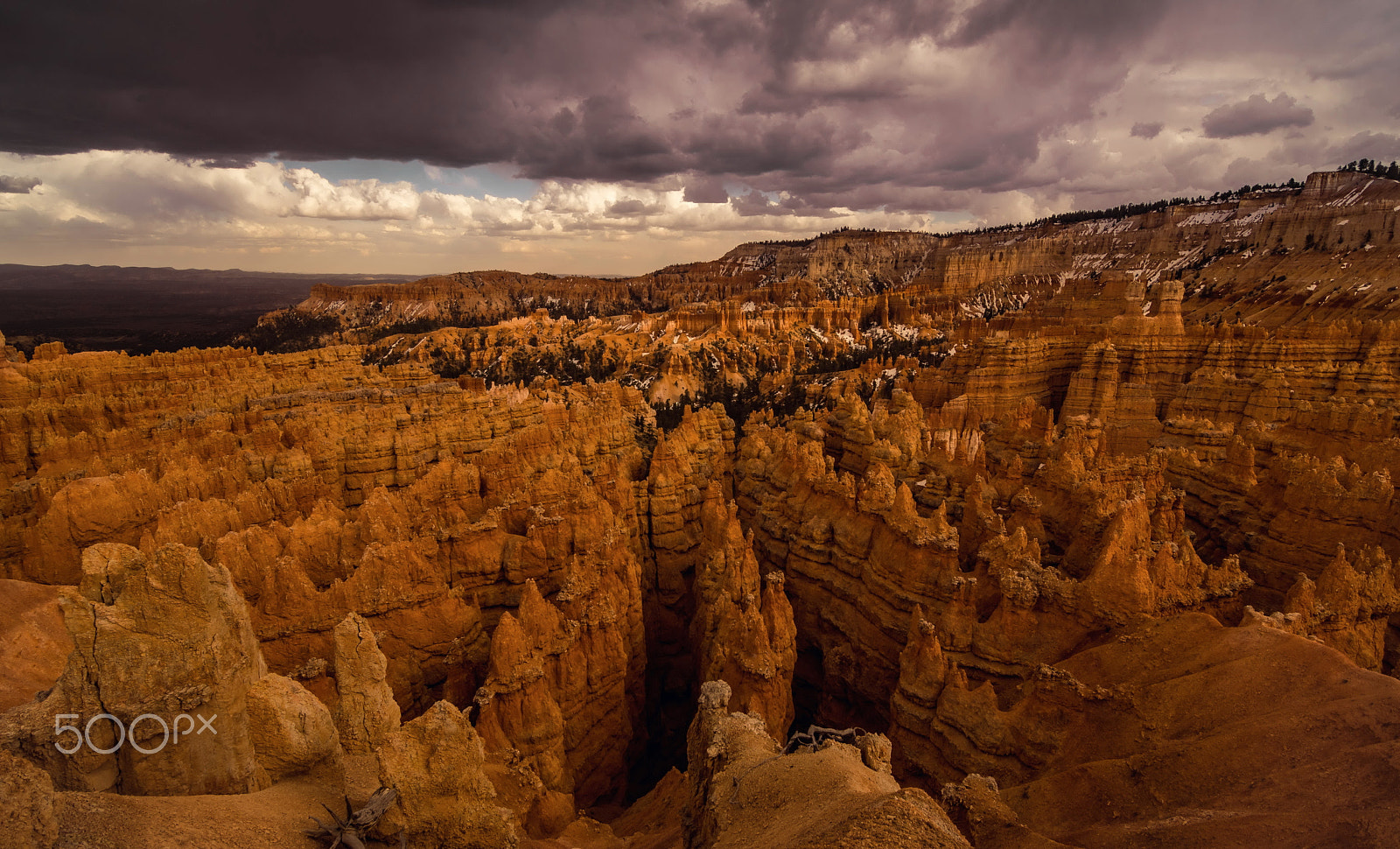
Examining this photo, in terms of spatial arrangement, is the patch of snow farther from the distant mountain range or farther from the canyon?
the distant mountain range

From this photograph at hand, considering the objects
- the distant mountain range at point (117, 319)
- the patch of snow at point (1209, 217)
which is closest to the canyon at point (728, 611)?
the distant mountain range at point (117, 319)

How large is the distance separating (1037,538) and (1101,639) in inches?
197

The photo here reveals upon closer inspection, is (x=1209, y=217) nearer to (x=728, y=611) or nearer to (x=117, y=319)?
(x=728, y=611)

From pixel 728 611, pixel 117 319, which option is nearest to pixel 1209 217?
pixel 728 611

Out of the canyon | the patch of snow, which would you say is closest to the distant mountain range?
the canyon

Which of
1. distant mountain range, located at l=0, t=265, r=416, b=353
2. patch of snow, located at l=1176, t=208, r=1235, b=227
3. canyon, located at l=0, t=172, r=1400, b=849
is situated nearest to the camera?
canyon, located at l=0, t=172, r=1400, b=849

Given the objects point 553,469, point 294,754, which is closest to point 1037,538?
point 553,469

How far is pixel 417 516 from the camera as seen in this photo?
16.6 metres

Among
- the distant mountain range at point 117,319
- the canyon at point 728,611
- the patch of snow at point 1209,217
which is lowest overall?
the canyon at point 728,611

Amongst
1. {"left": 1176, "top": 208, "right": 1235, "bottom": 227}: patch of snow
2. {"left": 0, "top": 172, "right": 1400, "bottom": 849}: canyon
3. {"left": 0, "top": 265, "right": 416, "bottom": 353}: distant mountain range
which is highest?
{"left": 1176, "top": 208, "right": 1235, "bottom": 227}: patch of snow

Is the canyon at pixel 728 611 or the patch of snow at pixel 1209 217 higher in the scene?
the patch of snow at pixel 1209 217

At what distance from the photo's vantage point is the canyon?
5789mm

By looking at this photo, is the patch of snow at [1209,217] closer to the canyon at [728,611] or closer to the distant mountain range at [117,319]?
the canyon at [728,611]

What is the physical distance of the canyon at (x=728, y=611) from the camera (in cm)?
579
